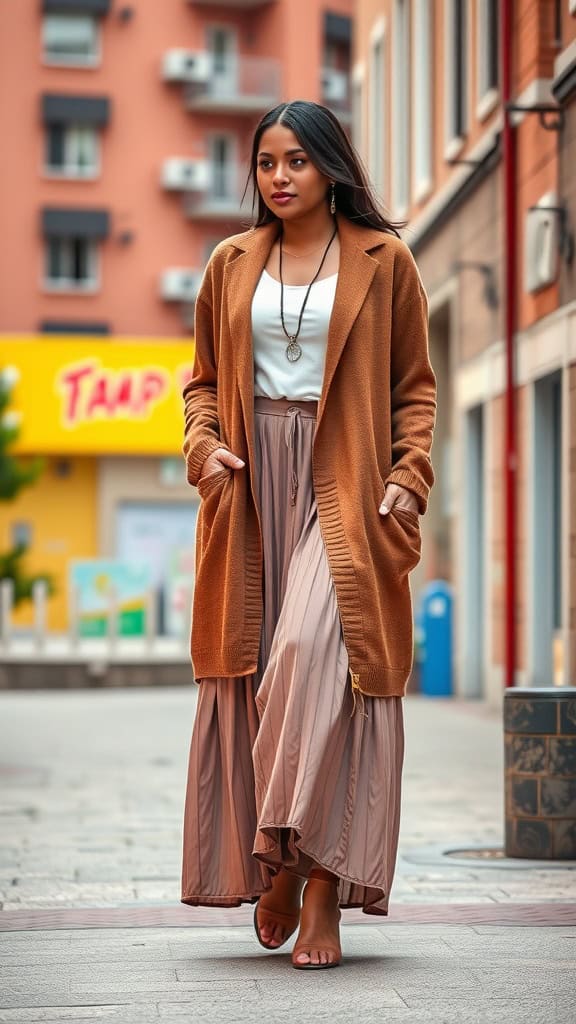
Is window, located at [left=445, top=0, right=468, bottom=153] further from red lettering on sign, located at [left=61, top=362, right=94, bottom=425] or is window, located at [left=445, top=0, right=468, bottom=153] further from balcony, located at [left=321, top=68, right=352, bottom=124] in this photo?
balcony, located at [left=321, top=68, right=352, bottom=124]

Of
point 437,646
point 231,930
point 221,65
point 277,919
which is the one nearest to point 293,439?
point 277,919

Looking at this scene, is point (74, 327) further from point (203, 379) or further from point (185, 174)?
point (203, 379)

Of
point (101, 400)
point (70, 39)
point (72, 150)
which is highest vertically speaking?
point (70, 39)

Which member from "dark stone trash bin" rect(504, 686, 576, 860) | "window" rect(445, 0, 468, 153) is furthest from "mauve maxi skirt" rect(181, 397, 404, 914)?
"window" rect(445, 0, 468, 153)

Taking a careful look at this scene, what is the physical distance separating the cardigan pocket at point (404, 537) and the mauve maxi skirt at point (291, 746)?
187 mm

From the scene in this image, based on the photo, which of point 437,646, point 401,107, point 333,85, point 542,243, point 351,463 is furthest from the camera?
Result: point 333,85

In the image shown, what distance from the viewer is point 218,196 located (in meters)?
45.0

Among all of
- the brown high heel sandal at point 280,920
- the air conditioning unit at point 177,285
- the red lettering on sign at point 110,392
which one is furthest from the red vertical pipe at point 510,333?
the air conditioning unit at point 177,285

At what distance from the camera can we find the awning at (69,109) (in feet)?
141

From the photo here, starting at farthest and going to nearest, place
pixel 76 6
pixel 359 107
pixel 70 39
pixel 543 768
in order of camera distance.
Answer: pixel 70 39 → pixel 76 6 → pixel 359 107 → pixel 543 768

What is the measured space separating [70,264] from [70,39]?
5041mm

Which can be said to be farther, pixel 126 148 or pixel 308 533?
pixel 126 148

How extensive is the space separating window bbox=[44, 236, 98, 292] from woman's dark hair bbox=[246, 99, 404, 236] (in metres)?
39.0

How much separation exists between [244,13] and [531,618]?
32.4m
